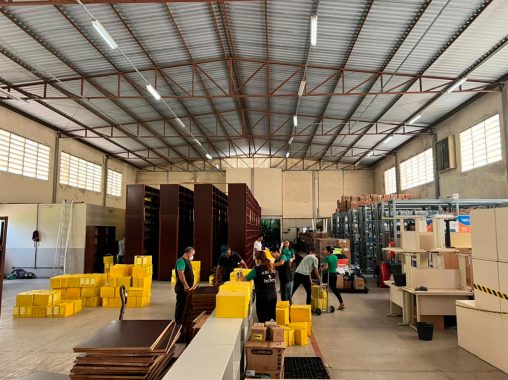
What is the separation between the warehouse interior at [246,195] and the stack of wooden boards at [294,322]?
0.04m

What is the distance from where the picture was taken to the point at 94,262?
15.9 m

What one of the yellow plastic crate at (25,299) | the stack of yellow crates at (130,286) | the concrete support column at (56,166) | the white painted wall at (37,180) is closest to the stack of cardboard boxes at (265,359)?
the stack of yellow crates at (130,286)

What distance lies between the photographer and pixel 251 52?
12.5 meters

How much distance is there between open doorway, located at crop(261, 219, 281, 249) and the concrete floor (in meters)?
17.7

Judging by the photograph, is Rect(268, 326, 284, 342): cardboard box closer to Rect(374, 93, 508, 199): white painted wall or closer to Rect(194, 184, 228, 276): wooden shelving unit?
Rect(194, 184, 228, 276): wooden shelving unit

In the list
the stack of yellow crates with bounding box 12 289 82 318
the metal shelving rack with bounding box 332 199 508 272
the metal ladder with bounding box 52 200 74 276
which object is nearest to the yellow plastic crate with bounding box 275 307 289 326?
the stack of yellow crates with bounding box 12 289 82 318

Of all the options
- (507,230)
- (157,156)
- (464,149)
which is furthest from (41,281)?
(464,149)

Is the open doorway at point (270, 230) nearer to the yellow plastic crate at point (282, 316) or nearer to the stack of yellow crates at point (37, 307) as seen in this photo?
the stack of yellow crates at point (37, 307)

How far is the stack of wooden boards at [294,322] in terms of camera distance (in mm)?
6141

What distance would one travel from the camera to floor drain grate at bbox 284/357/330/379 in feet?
15.4

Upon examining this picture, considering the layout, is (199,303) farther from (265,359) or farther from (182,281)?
(265,359)

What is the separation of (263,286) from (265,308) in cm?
40

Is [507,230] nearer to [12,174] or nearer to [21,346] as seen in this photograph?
[21,346]

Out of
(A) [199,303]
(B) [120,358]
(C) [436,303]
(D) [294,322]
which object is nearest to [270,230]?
(C) [436,303]
